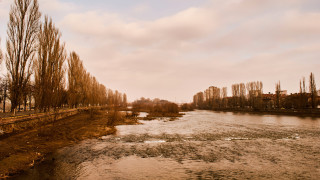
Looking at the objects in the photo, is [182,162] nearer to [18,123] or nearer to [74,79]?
[18,123]

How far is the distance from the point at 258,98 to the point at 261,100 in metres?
1.41

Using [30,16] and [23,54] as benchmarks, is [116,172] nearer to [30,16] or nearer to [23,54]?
[23,54]

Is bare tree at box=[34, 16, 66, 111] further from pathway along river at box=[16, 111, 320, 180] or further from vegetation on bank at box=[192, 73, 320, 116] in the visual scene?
vegetation on bank at box=[192, 73, 320, 116]

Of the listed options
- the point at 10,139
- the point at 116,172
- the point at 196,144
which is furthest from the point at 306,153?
the point at 10,139

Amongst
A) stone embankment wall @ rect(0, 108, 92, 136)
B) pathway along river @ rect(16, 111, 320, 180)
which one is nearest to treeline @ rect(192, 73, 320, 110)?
pathway along river @ rect(16, 111, 320, 180)

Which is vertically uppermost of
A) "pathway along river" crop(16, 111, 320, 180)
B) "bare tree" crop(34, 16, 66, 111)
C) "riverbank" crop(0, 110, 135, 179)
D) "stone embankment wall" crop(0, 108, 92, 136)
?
"bare tree" crop(34, 16, 66, 111)

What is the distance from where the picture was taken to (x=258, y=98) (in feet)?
170

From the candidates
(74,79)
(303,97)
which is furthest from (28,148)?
(303,97)

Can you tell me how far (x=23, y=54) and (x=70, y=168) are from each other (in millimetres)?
10780

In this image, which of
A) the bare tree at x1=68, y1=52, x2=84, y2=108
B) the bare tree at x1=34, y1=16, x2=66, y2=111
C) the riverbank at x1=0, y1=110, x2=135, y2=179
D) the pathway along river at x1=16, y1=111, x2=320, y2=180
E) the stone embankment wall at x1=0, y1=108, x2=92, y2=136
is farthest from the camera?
the bare tree at x1=68, y1=52, x2=84, y2=108

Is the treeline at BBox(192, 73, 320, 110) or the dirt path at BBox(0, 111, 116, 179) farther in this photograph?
the treeline at BBox(192, 73, 320, 110)

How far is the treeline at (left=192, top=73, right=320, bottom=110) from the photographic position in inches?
1484

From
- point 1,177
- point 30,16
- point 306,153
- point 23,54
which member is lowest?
point 306,153

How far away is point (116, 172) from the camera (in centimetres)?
650
